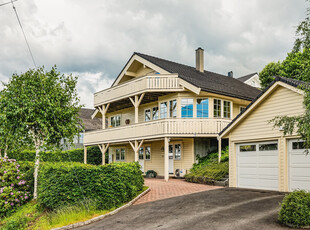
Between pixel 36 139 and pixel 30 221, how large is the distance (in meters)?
4.22

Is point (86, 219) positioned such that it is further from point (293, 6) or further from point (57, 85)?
point (293, 6)

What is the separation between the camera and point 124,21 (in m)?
14.6

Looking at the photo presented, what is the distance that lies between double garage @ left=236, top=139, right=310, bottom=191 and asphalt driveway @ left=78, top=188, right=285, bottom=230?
1002mm

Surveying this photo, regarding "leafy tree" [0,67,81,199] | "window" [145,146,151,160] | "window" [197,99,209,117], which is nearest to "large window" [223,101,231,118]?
"window" [197,99,209,117]

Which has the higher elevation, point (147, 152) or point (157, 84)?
point (157, 84)

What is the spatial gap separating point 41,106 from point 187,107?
10437 mm

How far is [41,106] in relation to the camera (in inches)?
527

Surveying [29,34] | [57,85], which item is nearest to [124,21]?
[57,85]

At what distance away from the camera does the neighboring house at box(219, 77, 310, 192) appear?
12.2 metres

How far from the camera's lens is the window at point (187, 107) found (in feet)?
68.7

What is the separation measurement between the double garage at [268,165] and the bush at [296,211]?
4208 mm

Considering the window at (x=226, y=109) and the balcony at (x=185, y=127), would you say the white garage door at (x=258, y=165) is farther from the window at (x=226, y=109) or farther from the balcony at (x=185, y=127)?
the window at (x=226, y=109)

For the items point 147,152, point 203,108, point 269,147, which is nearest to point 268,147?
point 269,147

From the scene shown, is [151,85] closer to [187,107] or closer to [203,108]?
[187,107]
